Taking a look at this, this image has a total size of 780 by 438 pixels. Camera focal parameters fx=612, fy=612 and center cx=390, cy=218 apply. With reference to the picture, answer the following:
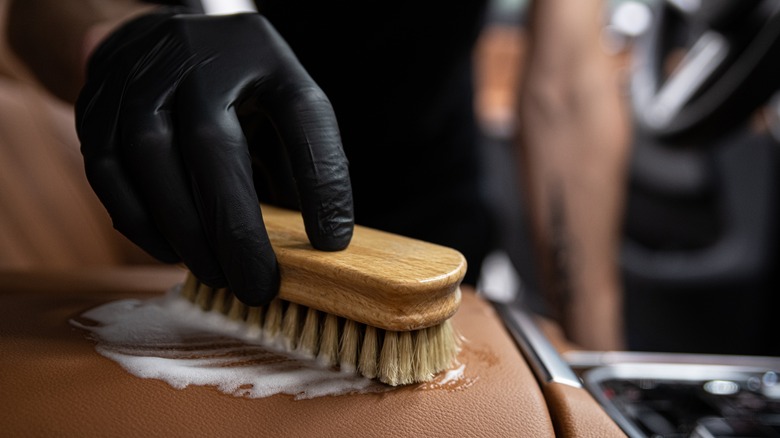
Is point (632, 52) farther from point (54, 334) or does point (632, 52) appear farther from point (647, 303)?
point (54, 334)

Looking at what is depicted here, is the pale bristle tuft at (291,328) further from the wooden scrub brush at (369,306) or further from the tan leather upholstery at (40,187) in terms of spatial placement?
the tan leather upholstery at (40,187)

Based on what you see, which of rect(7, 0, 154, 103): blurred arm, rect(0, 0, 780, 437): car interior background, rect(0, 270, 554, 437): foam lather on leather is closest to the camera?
rect(0, 270, 554, 437): foam lather on leather

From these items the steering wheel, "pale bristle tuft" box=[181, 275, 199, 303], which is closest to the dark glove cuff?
"pale bristle tuft" box=[181, 275, 199, 303]

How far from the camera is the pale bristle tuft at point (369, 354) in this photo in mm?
473

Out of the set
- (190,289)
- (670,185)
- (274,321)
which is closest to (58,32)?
(190,289)

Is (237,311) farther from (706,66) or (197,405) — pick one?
(706,66)

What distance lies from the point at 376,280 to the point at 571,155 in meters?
0.86

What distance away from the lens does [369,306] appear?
1.48 ft

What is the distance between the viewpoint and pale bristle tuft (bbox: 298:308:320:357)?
50 centimetres

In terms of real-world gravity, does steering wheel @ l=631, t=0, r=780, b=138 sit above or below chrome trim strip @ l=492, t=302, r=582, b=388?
above

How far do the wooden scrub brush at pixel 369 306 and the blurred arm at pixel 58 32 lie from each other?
2.11 feet

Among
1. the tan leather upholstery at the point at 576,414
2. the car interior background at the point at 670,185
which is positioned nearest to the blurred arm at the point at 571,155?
the car interior background at the point at 670,185

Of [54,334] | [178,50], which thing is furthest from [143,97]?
[54,334]

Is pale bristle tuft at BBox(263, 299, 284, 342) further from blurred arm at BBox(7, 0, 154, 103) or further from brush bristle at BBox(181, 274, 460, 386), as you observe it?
blurred arm at BBox(7, 0, 154, 103)
